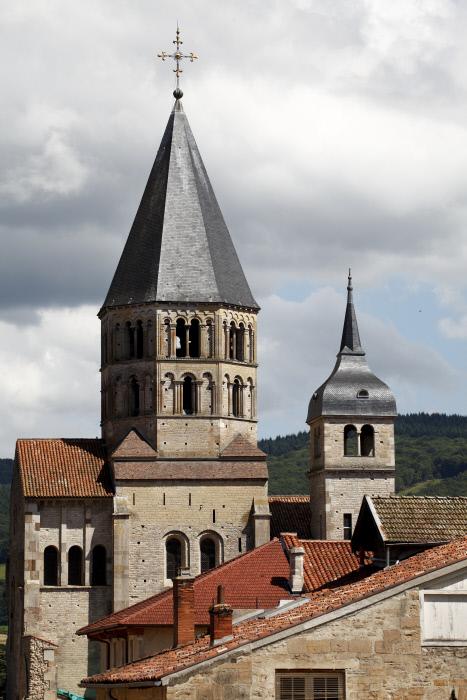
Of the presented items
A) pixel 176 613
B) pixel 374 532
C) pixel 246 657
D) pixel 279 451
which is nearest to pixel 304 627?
pixel 246 657

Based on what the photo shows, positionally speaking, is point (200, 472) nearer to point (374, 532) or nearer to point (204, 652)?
point (374, 532)

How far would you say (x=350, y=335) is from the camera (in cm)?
8594

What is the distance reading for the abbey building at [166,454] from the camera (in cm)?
7594

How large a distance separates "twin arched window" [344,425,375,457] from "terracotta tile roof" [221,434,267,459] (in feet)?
16.0

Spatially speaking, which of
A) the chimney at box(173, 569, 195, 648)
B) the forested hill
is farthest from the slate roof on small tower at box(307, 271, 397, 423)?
the forested hill

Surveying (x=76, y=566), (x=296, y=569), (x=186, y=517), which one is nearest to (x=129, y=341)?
(x=186, y=517)

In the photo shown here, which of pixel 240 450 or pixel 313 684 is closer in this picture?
pixel 313 684

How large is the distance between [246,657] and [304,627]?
0.98m

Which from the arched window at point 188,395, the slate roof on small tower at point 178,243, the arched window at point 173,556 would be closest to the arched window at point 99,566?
the arched window at point 173,556

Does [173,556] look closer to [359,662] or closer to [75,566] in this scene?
[75,566]

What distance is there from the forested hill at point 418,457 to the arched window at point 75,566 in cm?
7364

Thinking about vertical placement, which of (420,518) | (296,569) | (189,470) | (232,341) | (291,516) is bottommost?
(296,569)

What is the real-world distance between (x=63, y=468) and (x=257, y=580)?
28.0 meters

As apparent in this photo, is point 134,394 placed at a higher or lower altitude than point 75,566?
higher
